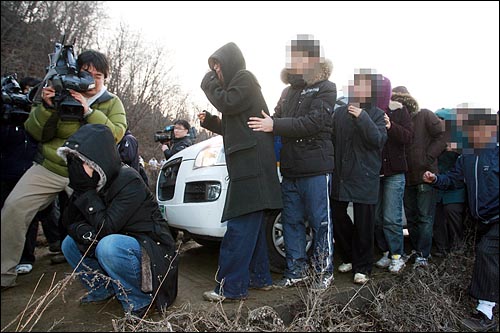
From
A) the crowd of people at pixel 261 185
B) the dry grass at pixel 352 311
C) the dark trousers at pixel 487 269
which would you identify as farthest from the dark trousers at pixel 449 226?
the dark trousers at pixel 487 269

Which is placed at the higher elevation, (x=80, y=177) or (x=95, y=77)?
(x=95, y=77)

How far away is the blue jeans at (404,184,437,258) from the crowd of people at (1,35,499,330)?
0.01m

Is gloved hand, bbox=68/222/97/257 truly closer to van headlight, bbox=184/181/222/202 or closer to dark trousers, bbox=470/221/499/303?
van headlight, bbox=184/181/222/202

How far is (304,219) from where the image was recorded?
3.25 m

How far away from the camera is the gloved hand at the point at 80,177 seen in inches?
94.5

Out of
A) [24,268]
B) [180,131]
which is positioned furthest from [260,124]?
[180,131]

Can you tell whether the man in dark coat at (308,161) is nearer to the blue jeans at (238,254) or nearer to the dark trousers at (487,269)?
the blue jeans at (238,254)

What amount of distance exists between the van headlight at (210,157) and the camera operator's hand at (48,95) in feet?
4.17

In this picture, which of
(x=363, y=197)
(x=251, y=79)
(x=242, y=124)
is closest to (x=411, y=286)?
(x=363, y=197)

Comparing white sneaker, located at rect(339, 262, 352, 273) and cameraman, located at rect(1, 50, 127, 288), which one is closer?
cameraman, located at rect(1, 50, 127, 288)

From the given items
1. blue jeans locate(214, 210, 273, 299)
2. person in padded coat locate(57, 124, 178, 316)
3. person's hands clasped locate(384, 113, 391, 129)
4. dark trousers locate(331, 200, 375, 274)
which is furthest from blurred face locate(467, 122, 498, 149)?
person in padded coat locate(57, 124, 178, 316)

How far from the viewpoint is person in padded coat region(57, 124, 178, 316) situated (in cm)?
235

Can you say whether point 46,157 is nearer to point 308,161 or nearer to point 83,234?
point 83,234

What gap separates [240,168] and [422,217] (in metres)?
2.26
